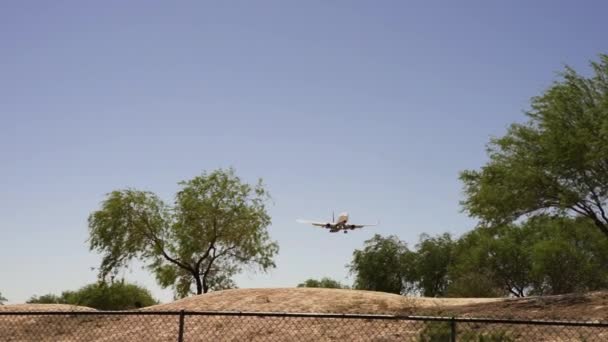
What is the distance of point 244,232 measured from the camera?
51750 millimetres

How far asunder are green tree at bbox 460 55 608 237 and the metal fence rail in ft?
37.6

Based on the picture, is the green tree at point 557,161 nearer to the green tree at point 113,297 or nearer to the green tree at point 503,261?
the green tree at point 503,261

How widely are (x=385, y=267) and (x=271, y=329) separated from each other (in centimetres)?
5437

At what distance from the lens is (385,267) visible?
242 feet

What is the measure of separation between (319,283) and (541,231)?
175ft

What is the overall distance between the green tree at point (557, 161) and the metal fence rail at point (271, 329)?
1147 cm

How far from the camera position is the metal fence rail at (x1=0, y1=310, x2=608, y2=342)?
17094 millimetres

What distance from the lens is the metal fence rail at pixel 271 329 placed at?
17.1 metres

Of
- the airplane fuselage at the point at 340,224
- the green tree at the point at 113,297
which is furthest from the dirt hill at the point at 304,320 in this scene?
the green tree at the point at 113,297

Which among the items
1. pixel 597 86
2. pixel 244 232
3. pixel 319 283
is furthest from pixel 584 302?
pixel 319 283

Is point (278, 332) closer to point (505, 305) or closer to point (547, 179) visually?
point (505, 305)

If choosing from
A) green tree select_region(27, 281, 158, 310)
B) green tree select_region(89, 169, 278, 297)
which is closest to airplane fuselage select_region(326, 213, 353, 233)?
green tree select_region(89, 169, 278, 297)

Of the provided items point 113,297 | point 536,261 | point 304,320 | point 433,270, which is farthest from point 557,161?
point 113,297

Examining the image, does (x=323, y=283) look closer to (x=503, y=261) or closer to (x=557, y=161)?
(x=503, y=261)
